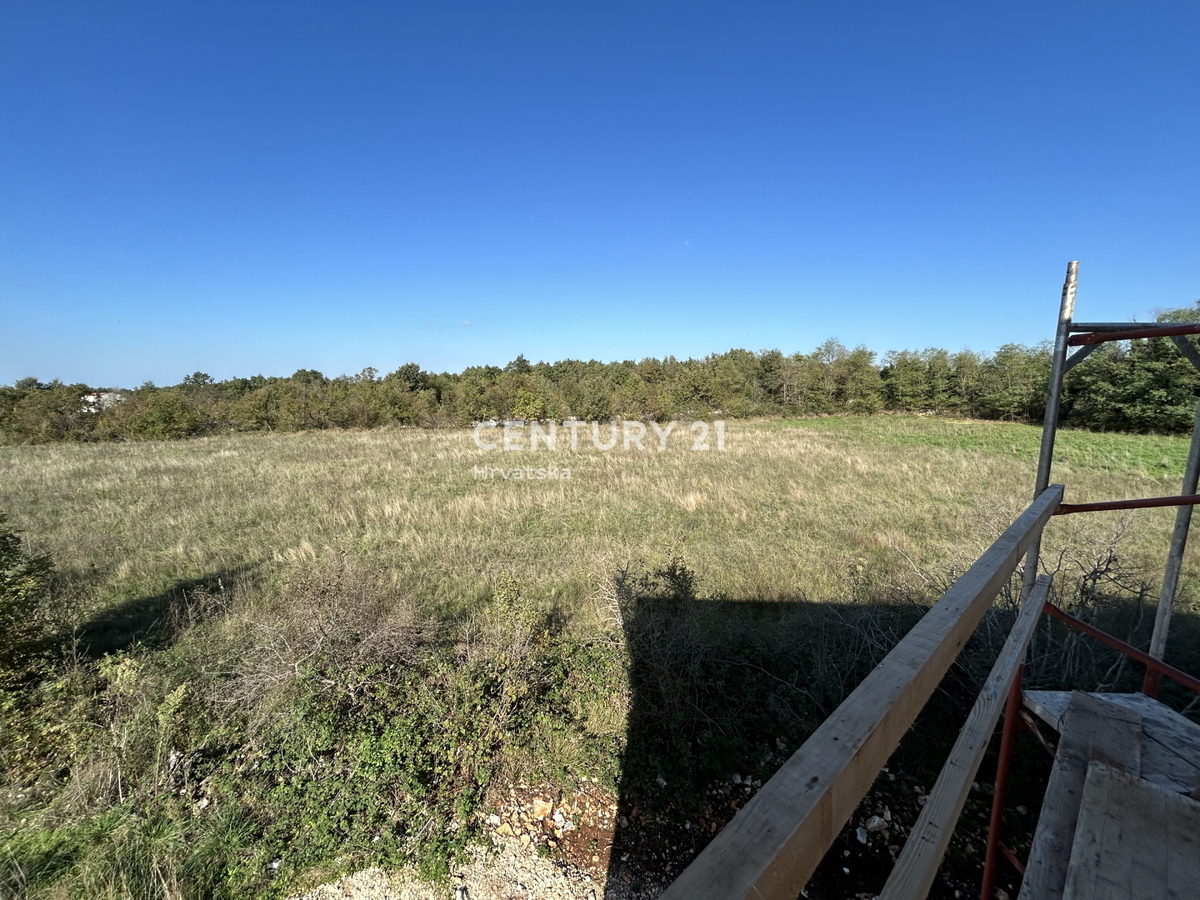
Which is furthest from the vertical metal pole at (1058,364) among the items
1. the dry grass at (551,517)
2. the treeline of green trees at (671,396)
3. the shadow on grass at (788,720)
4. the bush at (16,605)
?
the treeline of green trees at (671,396)

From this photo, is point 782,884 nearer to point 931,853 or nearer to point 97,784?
point 931,853

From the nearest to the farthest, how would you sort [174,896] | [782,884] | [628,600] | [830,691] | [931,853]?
[782,884], [931,853], [174,896], [830,691], [628,600]

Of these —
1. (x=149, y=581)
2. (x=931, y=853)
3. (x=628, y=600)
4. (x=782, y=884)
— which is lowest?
(x=149, y=581)

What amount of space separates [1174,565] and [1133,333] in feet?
4.11

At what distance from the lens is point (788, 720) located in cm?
344

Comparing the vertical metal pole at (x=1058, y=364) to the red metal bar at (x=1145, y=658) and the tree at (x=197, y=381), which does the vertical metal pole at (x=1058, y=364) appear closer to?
the red metal bar at (x=1145, y=658)

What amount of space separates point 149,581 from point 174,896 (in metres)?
5.84

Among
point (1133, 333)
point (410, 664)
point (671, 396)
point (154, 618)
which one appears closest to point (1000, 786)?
point (1133, 333)

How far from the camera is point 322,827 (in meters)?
2.51

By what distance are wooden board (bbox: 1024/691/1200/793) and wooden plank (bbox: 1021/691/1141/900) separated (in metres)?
0.05

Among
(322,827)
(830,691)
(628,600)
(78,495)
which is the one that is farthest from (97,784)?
(78,495)

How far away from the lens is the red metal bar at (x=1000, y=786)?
1.92 metres

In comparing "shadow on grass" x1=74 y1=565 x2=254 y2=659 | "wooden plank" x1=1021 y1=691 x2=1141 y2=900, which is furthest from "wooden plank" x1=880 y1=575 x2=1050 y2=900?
"shadow on grass" x1=74 y1=565 x2=254 y2=659

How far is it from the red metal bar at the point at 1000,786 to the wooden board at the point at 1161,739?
133 millimetres
